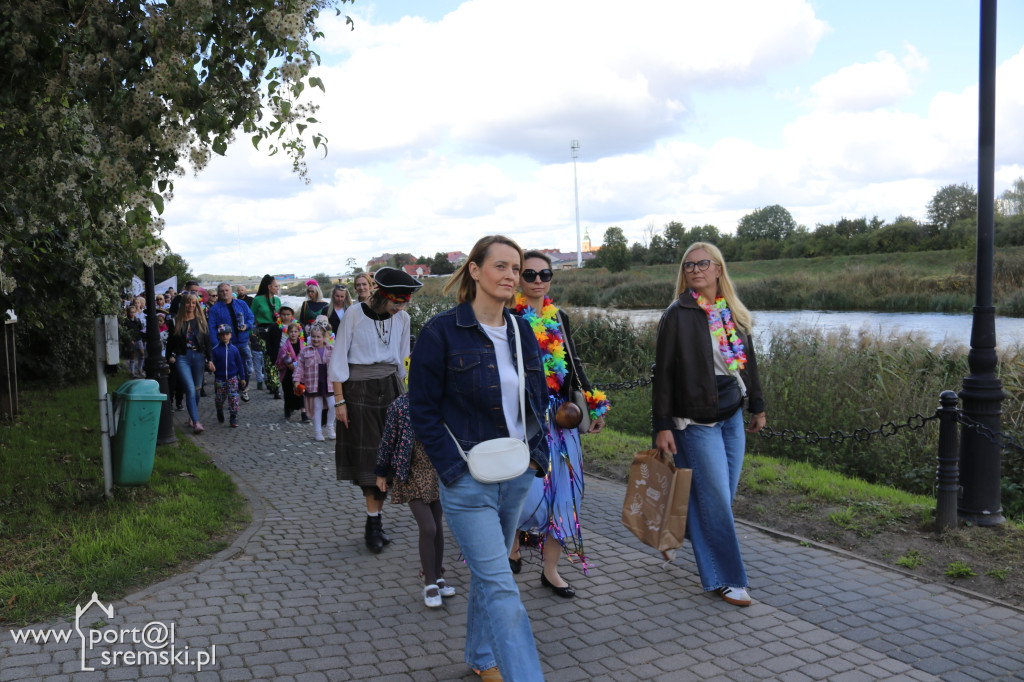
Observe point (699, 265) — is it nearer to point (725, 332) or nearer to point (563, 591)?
point (725, 332)

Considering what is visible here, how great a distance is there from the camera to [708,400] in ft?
15.0

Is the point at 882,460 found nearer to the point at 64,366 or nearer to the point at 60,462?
the point at 60,462

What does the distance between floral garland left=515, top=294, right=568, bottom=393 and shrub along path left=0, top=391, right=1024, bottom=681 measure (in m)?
1.34

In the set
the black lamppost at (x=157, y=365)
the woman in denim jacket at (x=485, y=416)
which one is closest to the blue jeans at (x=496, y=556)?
the woman in denim jacket at (x=485, y=416)

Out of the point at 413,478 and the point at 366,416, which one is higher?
the point at 366,416

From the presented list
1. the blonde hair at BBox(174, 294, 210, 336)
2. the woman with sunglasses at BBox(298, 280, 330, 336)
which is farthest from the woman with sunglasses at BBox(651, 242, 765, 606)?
the blonde hair at BBox(174, 294, 210, 336)

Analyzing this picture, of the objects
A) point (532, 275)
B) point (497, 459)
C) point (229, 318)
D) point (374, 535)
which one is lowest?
point (374, 535)

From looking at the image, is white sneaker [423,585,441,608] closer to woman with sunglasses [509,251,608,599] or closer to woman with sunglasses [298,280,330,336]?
woman with sunglasses [509,251,608,599]

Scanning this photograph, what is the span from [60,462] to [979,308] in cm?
865

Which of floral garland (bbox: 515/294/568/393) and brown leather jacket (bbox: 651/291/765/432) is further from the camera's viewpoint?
floral garland (bbox: 515/294/568/393)

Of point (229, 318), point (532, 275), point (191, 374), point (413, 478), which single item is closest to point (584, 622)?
point (413, 478)

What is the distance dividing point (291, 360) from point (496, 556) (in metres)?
8.74

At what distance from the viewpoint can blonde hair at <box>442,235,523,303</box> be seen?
11.2 feet

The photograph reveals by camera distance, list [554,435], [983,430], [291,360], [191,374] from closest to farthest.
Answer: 1. [554,435]
2. [983,430]
3. [191,374]
4. [291,360]
